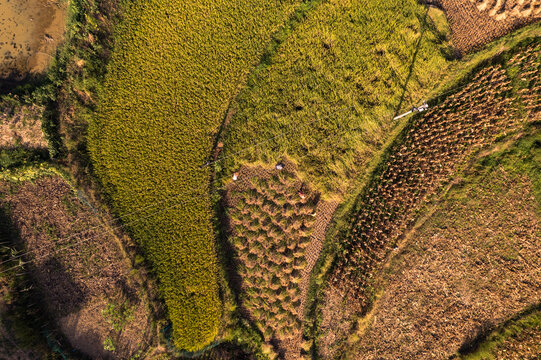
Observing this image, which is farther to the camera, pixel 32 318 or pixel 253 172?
pixel 253 172

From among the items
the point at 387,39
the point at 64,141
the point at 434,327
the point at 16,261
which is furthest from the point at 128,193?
the point at 434,327

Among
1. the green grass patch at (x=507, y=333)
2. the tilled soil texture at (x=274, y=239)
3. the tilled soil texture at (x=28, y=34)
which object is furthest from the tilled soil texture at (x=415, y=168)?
the tilled soil texture at (x=28, y=34)

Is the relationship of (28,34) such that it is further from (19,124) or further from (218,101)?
(218,101)

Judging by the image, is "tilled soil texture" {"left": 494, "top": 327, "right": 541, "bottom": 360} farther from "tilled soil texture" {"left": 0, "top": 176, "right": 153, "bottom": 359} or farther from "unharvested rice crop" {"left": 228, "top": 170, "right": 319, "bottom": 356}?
"tilled soil texture" {"left": 0, "top": 176, "right": 153, "bottom": 359}

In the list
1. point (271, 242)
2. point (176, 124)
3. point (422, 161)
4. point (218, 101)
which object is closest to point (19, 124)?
point (176, 124)

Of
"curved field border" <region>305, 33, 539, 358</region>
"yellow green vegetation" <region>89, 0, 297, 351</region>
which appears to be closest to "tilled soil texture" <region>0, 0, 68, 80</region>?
"yellow green vegetation" <region>89, 0, 297, 351</region>

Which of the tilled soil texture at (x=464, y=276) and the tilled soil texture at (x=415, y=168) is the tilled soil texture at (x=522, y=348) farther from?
the tilled soil texture at (x=415, y=168)

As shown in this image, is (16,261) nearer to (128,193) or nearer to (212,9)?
(128,193)
